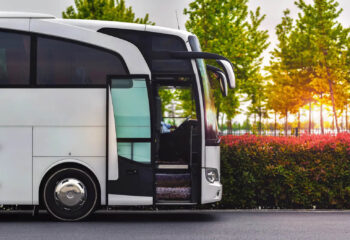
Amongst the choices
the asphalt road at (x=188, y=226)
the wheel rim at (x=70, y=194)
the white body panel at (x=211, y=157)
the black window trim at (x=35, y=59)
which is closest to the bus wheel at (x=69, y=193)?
the wheel rim at (x=70, y=194)

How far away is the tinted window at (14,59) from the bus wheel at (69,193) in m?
1.76

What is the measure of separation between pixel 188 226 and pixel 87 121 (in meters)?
2.47

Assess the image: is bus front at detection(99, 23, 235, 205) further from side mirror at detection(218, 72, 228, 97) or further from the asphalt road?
the asphalt road

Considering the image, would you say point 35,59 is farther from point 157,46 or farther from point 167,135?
point 167,135

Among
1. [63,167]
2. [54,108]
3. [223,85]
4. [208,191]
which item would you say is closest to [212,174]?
[208,191]

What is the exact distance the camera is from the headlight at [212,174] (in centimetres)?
1089

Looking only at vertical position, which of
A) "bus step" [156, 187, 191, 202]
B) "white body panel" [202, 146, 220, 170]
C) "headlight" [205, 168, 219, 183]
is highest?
"white body panel" [202, 146, 220, 170]

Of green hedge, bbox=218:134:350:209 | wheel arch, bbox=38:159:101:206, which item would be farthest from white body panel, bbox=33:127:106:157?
A: green hedge, bbox=218:134:350:209

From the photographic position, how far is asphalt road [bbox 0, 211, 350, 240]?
30.1ft

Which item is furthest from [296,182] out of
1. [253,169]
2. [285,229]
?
[285,229]

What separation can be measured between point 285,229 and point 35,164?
14.2 feet

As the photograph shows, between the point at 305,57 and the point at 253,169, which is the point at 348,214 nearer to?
the point at 253,169

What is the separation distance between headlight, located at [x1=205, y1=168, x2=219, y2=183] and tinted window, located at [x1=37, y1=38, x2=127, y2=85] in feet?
7.35

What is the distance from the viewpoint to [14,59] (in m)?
10.9
